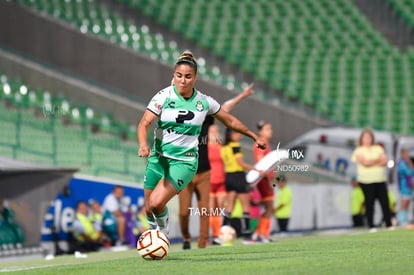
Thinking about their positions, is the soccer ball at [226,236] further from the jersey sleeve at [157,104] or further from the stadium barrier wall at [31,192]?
the jersey sleeve at [157,104]

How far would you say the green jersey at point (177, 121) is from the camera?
12.4 metres

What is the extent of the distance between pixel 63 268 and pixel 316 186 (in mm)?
15847

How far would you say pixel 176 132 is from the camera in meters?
12.5

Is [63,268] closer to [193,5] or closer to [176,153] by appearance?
[176,153]

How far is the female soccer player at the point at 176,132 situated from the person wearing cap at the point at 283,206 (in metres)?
12.2

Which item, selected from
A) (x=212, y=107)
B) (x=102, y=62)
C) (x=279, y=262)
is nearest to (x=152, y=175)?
(x=212, y=107)

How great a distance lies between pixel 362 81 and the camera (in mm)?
38469

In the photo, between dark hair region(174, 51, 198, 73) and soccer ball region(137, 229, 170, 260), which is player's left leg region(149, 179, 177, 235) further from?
dark hair region(174, 51, 198, 73)

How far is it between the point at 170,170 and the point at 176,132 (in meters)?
0.40

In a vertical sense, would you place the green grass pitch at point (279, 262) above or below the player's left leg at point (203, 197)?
below

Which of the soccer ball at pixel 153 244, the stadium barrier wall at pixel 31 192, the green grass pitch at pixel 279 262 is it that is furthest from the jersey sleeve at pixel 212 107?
the stadium barrier wall at pixel 31 192

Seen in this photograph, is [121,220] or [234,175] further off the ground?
[234,175]

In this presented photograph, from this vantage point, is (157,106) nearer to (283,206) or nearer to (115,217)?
(115,217)

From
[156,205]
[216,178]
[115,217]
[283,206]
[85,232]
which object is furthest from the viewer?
[283,206]
